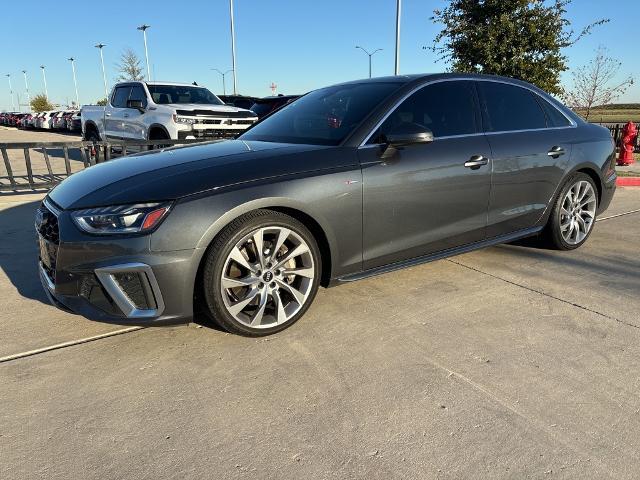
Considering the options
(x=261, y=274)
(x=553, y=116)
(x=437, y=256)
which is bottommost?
(x=437, y=256)

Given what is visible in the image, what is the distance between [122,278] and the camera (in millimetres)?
2623

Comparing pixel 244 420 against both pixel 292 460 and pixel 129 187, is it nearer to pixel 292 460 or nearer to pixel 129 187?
pixel 292 460

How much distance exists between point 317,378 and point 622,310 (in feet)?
7.29

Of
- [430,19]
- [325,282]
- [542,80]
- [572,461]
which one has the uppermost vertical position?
[430,19]

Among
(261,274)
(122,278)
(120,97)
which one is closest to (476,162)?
(261,274)

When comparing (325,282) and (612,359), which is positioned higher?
(325,282)

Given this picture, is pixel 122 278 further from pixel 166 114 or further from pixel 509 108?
pixel 166 114

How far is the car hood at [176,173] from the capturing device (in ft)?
8.84

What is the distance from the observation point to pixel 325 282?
330cm

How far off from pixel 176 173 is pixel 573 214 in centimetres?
371

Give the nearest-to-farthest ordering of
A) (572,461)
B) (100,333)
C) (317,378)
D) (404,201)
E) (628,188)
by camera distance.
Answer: (572,461)
(317,378)
(100,333)
(404,201)
(628,188)

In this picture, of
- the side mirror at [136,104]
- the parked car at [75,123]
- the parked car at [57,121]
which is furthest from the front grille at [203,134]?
the parked car at [57,121]

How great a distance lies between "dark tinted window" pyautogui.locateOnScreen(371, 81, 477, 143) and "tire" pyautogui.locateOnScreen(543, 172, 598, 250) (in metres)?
1.31

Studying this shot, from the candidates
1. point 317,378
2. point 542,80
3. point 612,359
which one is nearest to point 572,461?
point 612,359
